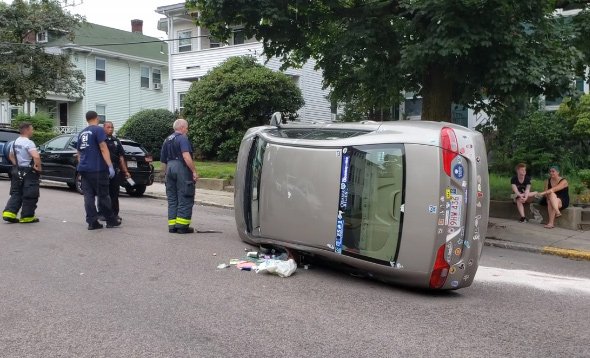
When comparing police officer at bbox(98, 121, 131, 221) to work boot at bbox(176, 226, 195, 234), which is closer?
work boot at bbox(176, 226, 195, 234)

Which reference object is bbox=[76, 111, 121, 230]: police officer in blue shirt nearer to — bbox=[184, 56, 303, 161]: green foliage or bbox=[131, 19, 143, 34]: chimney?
bbox=[184, 56, 303, 161]: green foliage

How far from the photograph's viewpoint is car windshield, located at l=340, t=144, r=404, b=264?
5.89 meters

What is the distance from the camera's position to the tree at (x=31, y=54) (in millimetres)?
26328

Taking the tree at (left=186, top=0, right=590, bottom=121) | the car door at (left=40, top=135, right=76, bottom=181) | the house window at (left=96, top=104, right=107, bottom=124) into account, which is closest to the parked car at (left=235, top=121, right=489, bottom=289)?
the tree at (left=186, top=0, right=590, bottom=121)

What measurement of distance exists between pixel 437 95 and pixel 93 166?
21.4 ft

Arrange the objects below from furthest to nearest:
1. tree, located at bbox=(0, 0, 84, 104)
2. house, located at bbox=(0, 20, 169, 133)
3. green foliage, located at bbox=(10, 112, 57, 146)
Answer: house, located at bbox=(0, 20, 169, 133)
tree, located at bbox=(0, 0, 84, 104)
green foliage, located at bbox=(10, 112, 57, 146)

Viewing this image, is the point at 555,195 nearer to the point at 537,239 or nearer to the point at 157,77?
the point at 537,239

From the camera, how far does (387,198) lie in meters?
5.97

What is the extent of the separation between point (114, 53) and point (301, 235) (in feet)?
103

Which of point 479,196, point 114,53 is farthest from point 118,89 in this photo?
point 479,196

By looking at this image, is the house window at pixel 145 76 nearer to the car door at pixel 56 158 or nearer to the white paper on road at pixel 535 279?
the car door at pixel 56 158

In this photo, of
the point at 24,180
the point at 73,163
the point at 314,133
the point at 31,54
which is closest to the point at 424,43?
the point at 314,133

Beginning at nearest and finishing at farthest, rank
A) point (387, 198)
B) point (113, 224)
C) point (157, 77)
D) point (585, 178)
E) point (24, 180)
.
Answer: point (387, 198) < point (113, 224) < point (24, 180) < point (585, 178) < point (157, 77)

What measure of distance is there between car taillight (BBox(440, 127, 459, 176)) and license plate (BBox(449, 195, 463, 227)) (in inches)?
10.2
